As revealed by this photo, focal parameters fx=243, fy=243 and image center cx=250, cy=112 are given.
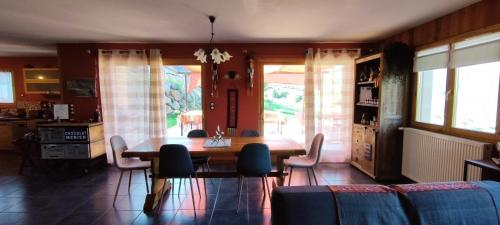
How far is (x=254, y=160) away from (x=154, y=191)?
133 centimetres

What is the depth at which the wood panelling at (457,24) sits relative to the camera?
2549mm

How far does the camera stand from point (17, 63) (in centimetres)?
642

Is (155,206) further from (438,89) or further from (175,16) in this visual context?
(438,89)

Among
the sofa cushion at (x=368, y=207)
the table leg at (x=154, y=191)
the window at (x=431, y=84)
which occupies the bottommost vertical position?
the table leg at (x=154, y=191)

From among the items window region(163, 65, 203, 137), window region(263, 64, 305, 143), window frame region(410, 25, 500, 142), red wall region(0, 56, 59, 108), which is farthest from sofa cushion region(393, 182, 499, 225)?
red wall region(0, 56, 59, 108)

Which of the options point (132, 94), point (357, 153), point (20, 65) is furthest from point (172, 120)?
point (20, 65)

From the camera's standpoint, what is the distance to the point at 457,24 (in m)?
2.94

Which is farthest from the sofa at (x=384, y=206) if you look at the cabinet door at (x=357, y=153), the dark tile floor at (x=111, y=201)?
the cabinet door at (x=357, y=153)

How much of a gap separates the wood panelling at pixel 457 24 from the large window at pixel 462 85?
5.0 inches

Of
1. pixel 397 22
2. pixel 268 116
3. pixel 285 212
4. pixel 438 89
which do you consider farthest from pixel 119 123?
pixel 438 89

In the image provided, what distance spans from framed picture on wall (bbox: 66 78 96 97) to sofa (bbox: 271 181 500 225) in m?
4.72

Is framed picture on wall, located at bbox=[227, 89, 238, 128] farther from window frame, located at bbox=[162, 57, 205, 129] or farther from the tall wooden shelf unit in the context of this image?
the tall wooden shelf unit

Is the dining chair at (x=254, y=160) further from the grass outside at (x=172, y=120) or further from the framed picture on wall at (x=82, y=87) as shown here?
the framed picture on wall at (x=82, y=87)

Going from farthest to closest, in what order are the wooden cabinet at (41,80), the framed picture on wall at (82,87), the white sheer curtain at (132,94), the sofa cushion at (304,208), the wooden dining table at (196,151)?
the wooden cabinet at (41,80)
the framed picture on wall at (82,87)
the white sheer curtain at (132,94)
the wooden dining table at (196,151)
the sofa cushion at (304,208)
